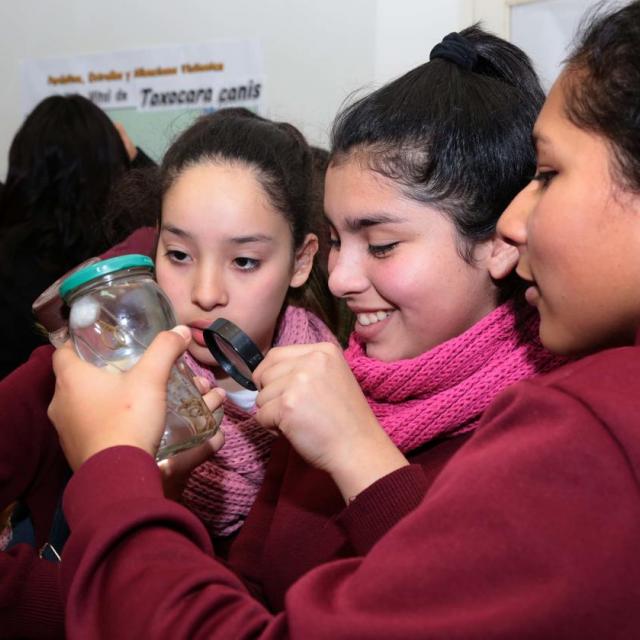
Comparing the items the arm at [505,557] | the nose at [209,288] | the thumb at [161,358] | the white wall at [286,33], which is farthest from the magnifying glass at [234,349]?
the white wall at [286,33]

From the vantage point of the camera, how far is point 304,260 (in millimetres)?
1397

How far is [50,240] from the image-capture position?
219cm

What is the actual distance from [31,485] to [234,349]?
1.44 feet

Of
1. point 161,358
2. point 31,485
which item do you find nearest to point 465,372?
point 161,358

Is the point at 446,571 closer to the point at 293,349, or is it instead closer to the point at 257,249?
the point at 293,349

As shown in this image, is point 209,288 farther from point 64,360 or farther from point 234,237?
point 64,360

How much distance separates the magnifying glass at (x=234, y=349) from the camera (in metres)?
0.88

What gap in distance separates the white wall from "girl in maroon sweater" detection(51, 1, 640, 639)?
1439mm

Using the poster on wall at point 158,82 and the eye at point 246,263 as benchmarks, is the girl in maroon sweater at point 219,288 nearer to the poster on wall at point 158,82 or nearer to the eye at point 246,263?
the eye at point 246,263

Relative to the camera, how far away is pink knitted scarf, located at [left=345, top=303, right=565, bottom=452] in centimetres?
92

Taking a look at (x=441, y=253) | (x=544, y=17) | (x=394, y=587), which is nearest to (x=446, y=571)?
(x=394, y=587)

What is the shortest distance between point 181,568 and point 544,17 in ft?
5.48

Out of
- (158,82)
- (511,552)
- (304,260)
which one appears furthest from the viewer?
(158,82)

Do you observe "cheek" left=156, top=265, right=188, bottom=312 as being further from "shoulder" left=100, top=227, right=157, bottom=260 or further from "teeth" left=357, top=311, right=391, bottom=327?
"teeth" left=357, top=311, right=391, bottom=327
